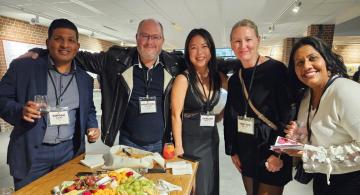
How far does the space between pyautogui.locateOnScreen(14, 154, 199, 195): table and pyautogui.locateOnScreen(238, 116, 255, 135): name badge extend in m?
0.48

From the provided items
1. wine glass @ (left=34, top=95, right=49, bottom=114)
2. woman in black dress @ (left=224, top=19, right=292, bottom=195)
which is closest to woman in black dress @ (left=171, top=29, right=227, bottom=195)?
woman in black dress @ (left=224, top=19, right=292, bottom=195)

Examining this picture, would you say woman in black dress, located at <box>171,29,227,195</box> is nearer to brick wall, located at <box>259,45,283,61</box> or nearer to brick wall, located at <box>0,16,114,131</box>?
brick wall, located at <box>0,16,114,131</box>

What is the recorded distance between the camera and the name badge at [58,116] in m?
1.75

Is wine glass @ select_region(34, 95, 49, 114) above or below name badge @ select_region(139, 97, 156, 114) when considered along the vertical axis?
above

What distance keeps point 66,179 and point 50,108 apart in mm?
542

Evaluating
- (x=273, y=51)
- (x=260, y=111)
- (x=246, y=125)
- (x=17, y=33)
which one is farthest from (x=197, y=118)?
(x=273, y=51)

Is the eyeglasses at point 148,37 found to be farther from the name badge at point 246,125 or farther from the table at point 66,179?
the table at point 66,179

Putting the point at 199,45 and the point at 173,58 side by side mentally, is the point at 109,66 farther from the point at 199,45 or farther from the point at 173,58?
the point at 199,45

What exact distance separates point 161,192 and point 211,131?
93 centimetres

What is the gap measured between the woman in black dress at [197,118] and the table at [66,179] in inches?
15.3

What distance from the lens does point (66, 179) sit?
1468mm

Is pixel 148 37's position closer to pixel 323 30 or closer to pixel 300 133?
pixel 300 133

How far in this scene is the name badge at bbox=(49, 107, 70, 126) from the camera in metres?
1.75

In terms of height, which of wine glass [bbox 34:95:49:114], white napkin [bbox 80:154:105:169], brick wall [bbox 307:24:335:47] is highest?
brick wall [bbox 307:24:335:47]
